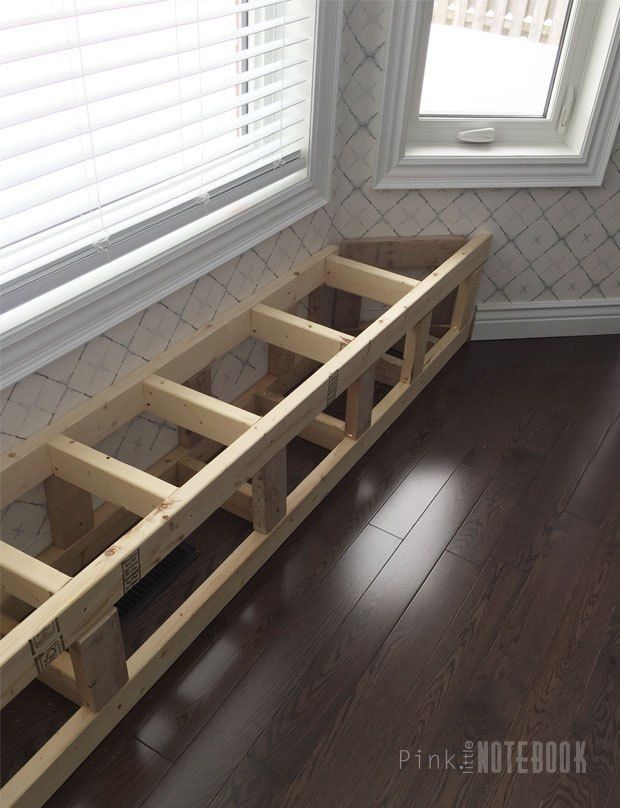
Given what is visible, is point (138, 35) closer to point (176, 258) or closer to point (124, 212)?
point (124, 212)

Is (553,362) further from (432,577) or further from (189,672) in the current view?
(189,672)

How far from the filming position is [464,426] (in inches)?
92.7

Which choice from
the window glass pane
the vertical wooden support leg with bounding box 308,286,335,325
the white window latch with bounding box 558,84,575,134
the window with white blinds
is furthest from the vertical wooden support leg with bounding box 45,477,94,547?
the white window latch with bounding box 558,84,575,134

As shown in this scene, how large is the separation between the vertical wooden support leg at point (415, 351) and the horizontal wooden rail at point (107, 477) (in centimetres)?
103

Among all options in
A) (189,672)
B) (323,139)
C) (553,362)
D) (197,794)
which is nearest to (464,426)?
(553,362)

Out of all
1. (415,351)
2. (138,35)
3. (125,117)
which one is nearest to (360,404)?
(415,351)

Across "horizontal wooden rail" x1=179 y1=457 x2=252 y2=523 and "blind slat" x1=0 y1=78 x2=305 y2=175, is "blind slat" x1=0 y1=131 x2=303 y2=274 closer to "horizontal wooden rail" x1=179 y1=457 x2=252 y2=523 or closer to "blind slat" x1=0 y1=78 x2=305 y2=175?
"blind slat" x1=0 y1=78 x2=305 y2=175

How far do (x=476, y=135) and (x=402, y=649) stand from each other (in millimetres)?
1614

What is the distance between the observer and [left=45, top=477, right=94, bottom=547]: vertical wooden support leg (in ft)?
5.43

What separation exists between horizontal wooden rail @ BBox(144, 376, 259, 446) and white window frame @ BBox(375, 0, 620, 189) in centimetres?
102

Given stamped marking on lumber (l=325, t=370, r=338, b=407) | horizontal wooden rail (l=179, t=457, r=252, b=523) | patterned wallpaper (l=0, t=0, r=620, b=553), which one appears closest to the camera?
patterned wallpaper (l=0, t=0, r=620, b=553)

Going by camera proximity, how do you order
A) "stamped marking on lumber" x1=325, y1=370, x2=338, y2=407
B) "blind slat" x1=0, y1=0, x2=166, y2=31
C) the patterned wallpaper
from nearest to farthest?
"blind slat" x1=0, y1=0, x2=166, y2=31, the patterned wallpaper, "stamped marking on lumber" x1=325, y1=370, x2=338, y2=407

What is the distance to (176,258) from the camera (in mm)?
1748

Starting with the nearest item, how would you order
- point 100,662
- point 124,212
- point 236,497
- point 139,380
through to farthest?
point 100,662 → point 124,212 → point 139,380 → point 236,497
